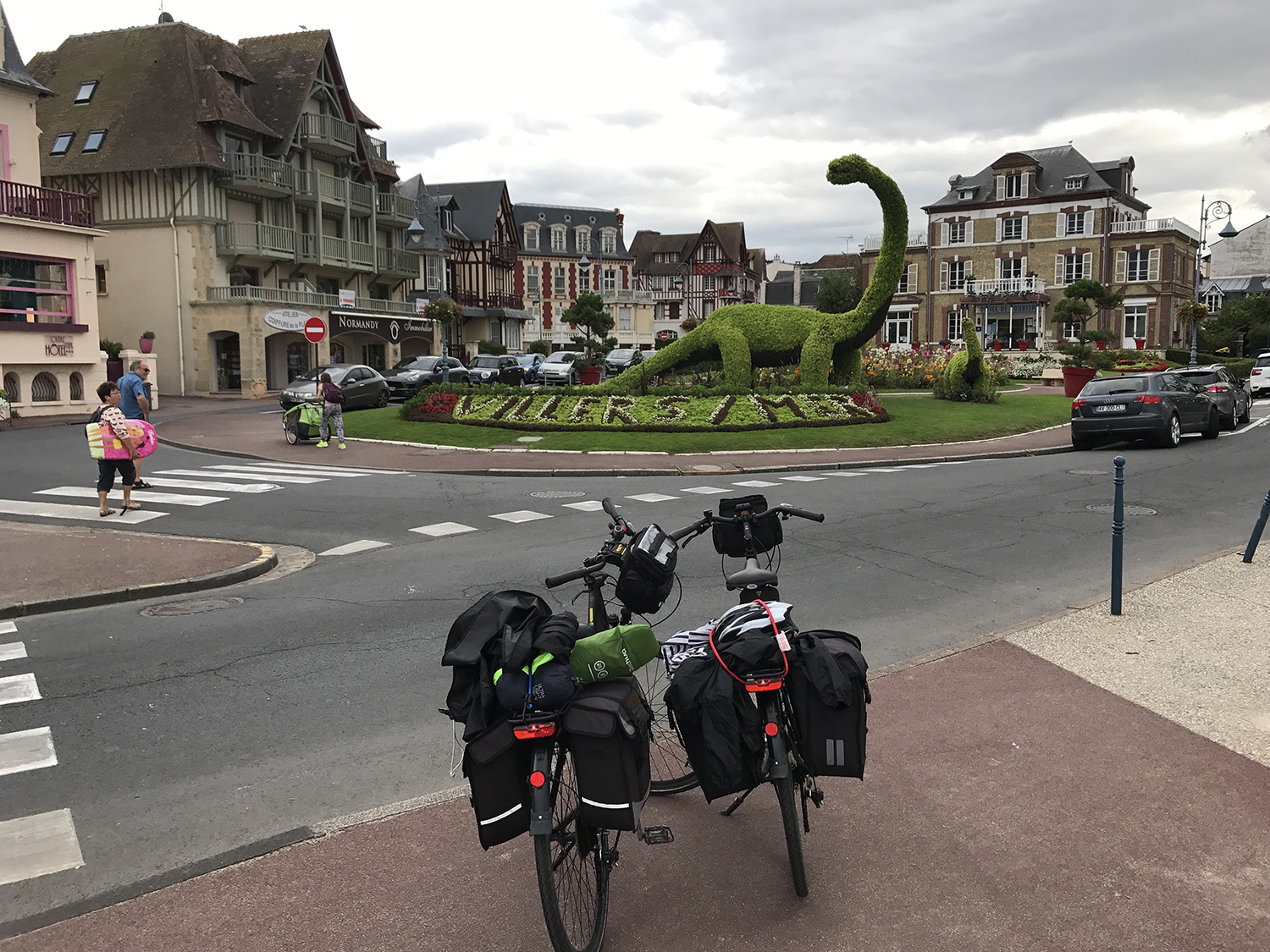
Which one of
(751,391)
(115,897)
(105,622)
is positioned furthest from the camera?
(751,391)

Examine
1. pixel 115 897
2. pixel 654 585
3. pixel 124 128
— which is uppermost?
pixel 124 128

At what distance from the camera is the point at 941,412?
25453mm

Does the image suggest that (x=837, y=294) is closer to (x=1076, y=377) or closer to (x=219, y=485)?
(x=1076, y=377)

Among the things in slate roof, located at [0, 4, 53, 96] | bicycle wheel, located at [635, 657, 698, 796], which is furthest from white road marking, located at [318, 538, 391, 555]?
slate roof, located at [0, 4, 53, 96]

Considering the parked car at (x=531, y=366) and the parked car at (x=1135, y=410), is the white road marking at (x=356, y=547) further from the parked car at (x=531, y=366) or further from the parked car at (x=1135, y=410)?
the parked car at (x=531, y=366)

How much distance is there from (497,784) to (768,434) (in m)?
18.6

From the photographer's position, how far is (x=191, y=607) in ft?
28.0

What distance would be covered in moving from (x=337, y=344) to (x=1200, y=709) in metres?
45.3

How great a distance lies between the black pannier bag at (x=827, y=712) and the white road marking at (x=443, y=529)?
838 centimetres

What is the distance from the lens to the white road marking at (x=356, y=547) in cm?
1089

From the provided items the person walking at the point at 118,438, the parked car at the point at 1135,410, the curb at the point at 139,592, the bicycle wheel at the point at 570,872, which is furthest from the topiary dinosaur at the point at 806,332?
the bicycle wheel at the point at 570,872

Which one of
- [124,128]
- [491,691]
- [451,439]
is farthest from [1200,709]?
[124,128]

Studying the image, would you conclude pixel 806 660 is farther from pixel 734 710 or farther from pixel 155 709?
pixel 155 709

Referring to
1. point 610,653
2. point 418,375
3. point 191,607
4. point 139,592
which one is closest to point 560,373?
point 418,375
